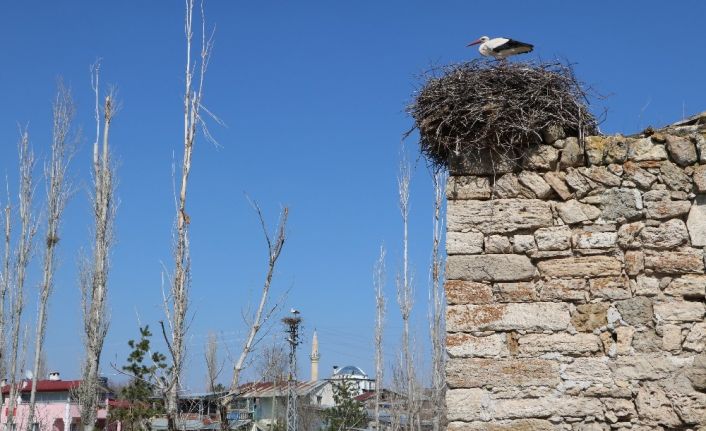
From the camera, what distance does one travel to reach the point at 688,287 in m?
4.08

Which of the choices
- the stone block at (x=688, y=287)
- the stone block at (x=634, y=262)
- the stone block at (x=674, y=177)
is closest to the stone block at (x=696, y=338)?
the stone block at (x=688, y=287)

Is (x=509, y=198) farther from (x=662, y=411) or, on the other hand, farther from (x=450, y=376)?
(x=662, y=411)

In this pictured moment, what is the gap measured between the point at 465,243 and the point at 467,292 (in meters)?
0.26

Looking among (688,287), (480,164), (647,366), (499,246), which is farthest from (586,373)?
(480,164)

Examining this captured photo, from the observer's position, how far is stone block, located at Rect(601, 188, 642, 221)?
4.18 meters

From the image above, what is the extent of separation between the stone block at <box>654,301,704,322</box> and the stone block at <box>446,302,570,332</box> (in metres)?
0.45

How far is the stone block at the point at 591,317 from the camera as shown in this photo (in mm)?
4117

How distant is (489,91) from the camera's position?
4410mm

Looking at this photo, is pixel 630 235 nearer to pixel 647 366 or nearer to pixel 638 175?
pixel 638 175

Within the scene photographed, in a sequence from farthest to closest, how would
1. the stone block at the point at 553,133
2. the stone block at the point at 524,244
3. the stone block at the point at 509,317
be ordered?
the stone block at the point at 553,133 < the stone block at the point at 524,244 < the stone block at the point at 509,317

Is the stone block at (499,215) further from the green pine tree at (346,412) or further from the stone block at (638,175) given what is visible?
the green pine tree at (346,412)

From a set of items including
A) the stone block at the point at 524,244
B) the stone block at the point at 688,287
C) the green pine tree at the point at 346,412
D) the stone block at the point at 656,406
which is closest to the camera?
the stone block at the point at 656,406

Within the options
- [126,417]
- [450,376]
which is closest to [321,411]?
[126,417]

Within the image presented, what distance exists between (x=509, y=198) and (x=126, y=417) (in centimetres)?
1147
